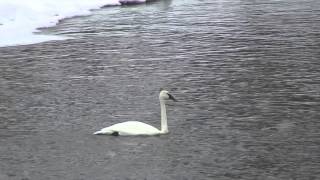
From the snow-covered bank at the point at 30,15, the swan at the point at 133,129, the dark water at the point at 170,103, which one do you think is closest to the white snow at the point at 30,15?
the snow-covered bank at the point at 30,15

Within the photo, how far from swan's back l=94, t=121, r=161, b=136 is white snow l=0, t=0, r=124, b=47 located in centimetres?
1240

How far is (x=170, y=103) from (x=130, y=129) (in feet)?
8.41

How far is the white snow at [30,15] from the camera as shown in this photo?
2339 cm

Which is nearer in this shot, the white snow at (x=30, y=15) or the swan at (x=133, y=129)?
the swan at (x=133, y=129)

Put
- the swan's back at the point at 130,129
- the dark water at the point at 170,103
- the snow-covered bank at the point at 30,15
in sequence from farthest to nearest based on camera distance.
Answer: the snow-covered bank at the point at 30,15 → the swan's back at the point at 130,129 → the dark water at the point at 170,103

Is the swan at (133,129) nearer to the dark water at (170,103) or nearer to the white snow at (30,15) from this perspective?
the dark water at (170,103)

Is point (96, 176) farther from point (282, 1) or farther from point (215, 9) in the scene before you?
point (282, 1)

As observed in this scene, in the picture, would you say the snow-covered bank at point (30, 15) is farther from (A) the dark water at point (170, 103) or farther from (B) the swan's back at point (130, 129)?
(B) the swan's back at point (130, 129)

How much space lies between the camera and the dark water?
9102mm

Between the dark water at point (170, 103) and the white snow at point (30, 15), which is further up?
the white snow at point (30, 15)

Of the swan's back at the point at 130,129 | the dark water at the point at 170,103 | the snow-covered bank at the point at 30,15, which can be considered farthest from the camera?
the snow-covered bank at the point at 30,15

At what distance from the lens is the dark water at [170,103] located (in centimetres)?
910

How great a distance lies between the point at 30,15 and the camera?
2778 centimetres

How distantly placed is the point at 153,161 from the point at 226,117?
2.69 meters
